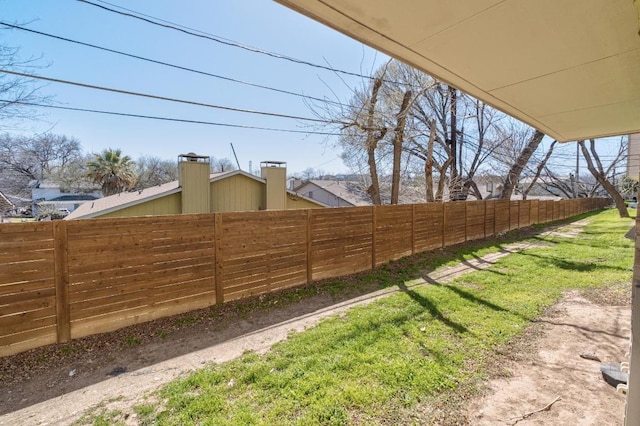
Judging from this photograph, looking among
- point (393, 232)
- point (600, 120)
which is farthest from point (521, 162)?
point (600, 120)

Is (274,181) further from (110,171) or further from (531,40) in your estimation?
(110,171)

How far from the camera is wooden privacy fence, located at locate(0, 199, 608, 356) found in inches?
126

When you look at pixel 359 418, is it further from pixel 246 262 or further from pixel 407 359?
pixel 246 262

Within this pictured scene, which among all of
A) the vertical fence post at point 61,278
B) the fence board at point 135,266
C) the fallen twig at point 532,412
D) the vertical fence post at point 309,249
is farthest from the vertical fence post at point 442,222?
the vertical fence post at point 61,278

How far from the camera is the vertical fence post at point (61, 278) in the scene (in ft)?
10.9

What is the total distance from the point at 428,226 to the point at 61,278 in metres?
7.88

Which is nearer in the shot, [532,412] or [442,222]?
[532,412]

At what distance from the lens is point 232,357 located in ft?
10.7

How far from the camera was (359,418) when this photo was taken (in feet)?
7.38

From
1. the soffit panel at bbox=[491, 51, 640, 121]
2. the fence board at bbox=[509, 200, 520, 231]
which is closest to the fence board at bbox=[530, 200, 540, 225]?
the fence board at bbox=[509, 200, 520, 231]

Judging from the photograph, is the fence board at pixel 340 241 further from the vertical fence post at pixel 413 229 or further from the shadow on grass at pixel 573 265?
the shadow on grass at pixel 573 265

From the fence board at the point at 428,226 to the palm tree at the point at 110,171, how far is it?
2474 cm

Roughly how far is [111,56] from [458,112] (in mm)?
14336

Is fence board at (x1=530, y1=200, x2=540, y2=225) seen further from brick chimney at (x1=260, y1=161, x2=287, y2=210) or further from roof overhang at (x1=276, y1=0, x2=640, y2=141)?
roof overhang at (x1=276, y1=0, x2=640, y2=141)
